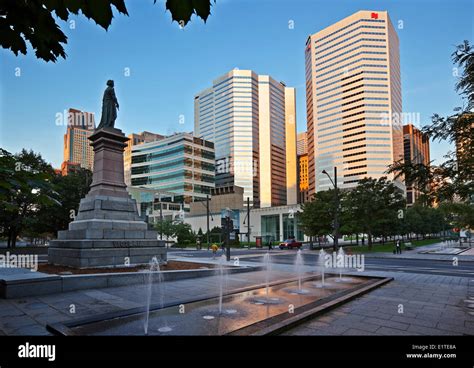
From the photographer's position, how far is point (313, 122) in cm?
17012

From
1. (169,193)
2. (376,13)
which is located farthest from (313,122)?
(169,193)

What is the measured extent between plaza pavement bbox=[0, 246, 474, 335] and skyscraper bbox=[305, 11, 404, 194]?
14268 cm

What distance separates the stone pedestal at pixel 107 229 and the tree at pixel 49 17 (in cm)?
1275

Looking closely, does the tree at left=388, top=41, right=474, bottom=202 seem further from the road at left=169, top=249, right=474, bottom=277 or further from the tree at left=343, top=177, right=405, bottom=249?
the tree at left=343, top=177, right=405, bottom=249

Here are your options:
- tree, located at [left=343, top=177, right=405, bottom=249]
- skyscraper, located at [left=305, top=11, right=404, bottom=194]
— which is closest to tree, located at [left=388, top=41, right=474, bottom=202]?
tree, located at [left=343, top=177, right=405, bottom=249]

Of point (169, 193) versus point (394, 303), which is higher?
point (169, 193)

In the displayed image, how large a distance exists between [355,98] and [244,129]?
184 ft

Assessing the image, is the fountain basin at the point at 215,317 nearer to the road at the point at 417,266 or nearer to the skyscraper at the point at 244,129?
the road at the point at 417,266

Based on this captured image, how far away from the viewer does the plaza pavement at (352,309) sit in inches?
249

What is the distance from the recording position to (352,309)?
809cm

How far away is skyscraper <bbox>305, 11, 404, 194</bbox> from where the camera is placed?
147125 mm
